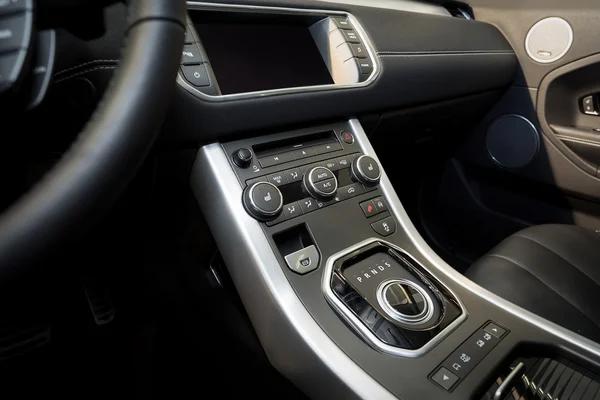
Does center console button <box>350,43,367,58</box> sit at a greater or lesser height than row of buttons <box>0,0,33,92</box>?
greater

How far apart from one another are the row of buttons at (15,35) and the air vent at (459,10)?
1.14m

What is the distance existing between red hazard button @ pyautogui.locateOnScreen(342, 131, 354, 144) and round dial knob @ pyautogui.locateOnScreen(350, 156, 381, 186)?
4cm

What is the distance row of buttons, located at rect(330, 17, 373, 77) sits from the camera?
2.76ft

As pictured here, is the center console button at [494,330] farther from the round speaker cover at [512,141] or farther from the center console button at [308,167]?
the round speaker cover at [512,141]

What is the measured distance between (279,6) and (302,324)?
1.62ft

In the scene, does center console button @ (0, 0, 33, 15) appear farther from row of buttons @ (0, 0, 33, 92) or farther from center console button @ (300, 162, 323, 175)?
center console button @ (300, 162, 323, 175)

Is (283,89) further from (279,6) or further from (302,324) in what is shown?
(302,324)

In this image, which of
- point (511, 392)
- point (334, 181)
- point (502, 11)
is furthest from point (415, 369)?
point (502, 11)

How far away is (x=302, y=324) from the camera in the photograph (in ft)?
1.93

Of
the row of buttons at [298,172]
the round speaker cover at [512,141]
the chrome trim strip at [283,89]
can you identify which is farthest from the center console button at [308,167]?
the round speaker cover at [512,141]

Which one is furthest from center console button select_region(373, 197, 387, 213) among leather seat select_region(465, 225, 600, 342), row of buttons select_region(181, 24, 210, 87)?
row of buttons select_region(181, 24, 210, 87)

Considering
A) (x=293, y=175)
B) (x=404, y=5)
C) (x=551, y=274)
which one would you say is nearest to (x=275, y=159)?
(x=293, y=175)

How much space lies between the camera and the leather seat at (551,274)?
778 mm

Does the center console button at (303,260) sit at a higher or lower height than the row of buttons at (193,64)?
lower
